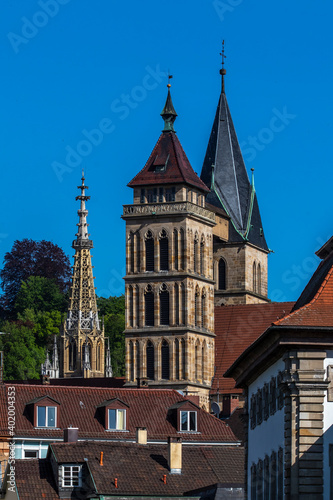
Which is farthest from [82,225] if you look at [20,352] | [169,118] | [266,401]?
[266,401]

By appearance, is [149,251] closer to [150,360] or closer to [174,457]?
[150,360]

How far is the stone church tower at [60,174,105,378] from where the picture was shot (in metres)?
146

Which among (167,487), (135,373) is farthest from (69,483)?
(135,373)

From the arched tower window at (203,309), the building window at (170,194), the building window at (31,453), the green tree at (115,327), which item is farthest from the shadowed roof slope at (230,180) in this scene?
the building window at (31,453)

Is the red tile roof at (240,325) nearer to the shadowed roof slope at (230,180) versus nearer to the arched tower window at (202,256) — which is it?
the arched tower window at (202,256)

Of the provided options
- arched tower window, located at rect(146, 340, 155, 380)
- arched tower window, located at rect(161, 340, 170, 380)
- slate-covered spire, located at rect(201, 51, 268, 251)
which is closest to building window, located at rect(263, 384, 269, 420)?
arched tower window, located at rect(161, 340, 170, 380)

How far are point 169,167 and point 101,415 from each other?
46672 mm

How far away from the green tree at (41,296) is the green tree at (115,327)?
3869 millimetres

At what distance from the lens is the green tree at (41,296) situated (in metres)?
176

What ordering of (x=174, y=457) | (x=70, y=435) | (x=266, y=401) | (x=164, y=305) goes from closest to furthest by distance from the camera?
(x=266, y=401)
(x=174, y=457)
(x=70, y=435)
(x=164, y=305)

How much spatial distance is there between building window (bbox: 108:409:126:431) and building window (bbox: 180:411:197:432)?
8.10ft

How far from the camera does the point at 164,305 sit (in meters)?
123

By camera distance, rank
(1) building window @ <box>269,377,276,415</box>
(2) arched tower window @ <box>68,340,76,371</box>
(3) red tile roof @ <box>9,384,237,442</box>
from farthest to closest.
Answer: (2) arched tower window @ <box>68,340,76,371</box> → (3) red tile roof @ <box>9,384,237,442</box> → (1) building window @ <box>269,377,276,415</box>

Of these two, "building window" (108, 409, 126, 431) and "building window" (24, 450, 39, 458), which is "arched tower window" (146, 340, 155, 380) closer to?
"building window" (108, 409, 126, 431)
